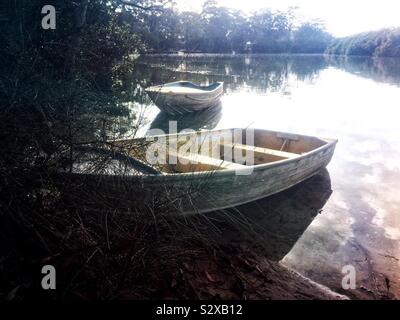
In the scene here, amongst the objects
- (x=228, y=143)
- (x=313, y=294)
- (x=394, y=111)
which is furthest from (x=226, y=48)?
(x=313, y=294)

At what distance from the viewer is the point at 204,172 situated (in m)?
4.48

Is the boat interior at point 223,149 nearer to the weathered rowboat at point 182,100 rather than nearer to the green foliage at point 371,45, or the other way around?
the weathered rowboat at point 182,100

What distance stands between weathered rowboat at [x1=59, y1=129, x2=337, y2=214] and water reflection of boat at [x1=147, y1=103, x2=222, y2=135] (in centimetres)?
465

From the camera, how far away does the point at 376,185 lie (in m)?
7.48

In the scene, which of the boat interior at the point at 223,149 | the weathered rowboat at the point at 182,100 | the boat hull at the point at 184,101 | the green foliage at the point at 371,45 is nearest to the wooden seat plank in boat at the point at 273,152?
the boat interior at the point at 223,149

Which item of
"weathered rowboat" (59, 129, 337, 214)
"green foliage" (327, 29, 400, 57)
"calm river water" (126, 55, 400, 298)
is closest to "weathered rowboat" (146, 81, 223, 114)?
"calm river water" (126, 55, 400, 298)

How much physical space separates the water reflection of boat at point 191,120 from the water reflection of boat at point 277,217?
5.94 metres

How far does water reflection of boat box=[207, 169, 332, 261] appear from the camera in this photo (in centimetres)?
479

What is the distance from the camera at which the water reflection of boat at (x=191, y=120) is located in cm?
1202

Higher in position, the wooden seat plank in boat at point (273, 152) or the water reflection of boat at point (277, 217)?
the wooden seat plank in boat at point (273, 152)

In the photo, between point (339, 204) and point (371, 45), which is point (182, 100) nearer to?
point (339, 204)

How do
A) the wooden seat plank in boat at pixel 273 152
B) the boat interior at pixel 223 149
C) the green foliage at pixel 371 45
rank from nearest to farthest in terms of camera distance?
the boat interior at pixel 223 149, the wooden seat plank in boat at pixel 273 152, the green foliage at pixel 371 45

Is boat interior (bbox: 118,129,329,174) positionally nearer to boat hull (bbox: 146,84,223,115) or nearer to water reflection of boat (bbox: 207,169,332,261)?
water reflection of boat (bbox: 207,169,332,261)
